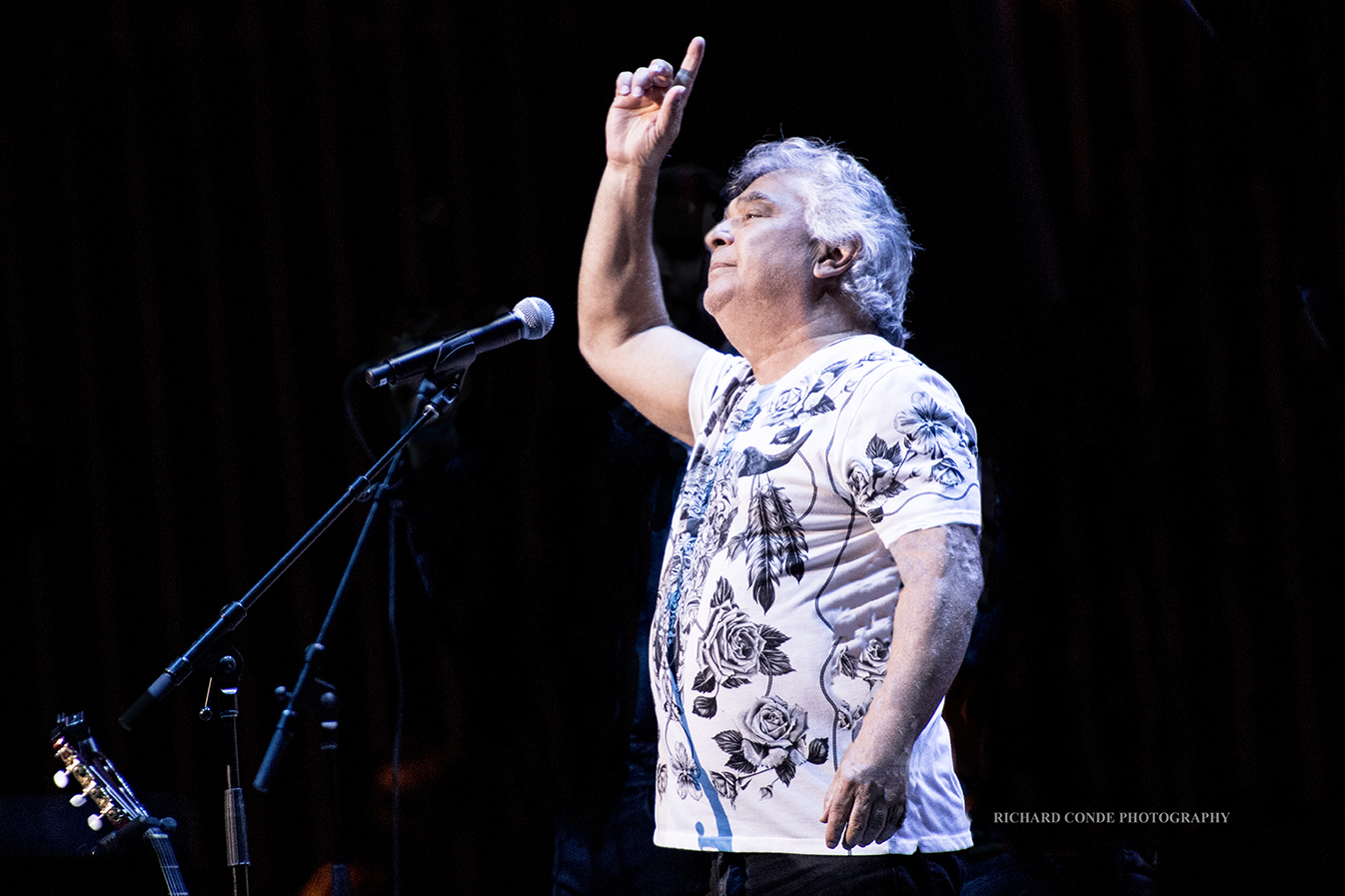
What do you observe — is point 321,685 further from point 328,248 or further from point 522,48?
point 522,48

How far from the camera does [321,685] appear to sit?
1.97 metres

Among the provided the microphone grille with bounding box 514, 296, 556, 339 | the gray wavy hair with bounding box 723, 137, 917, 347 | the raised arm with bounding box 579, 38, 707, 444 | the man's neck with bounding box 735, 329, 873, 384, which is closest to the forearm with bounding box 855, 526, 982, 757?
the man's neck with bounding box 735, 329, 873, 384

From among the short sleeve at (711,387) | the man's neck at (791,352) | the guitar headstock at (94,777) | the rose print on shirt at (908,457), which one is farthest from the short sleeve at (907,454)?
the guitar headstock at (94,777)

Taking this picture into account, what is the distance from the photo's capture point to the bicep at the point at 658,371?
1956mm

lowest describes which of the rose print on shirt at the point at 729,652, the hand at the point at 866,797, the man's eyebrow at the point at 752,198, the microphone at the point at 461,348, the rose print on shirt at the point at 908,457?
the hand at the point at 866,797

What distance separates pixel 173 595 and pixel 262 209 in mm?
1021

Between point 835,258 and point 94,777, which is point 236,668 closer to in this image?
point 94,777

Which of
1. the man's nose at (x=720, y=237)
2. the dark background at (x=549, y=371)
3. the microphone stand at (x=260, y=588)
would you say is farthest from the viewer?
the dark background at (x=549, y=371)

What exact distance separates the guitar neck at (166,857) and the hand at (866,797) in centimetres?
127

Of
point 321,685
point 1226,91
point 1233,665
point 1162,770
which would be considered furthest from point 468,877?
point 1226,91

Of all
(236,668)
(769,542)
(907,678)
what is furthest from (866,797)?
(236,668)

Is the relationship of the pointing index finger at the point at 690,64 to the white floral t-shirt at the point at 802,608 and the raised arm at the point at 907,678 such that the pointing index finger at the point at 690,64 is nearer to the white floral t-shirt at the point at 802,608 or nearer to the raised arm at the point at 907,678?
the white floral t-shirt at the point at 802,608

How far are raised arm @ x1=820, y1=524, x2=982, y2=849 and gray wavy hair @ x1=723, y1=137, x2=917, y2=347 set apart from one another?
1.76 feet

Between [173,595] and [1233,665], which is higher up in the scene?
[173,595]
